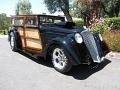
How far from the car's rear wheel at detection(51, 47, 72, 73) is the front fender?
16 cm

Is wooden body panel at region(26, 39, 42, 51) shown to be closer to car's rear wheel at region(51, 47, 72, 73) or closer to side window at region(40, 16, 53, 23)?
side window at region(40, 16, 53, 23)

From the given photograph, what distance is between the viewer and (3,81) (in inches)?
244

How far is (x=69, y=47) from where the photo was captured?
6445 mm

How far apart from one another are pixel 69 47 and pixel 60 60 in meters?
0.61

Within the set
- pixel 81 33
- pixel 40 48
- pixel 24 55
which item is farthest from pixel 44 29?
pixel 24 55

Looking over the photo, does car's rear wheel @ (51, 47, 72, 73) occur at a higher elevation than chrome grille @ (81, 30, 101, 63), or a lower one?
lower

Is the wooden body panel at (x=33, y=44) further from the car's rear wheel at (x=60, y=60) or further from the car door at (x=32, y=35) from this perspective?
the car's rear wheel at (x=60, y=60)

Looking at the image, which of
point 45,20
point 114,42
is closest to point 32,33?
point 45,20

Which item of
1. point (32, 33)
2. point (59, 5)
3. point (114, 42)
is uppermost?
point (59, 5)

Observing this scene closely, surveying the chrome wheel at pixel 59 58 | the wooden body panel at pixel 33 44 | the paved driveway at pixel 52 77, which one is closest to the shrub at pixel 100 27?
the paved driveway at pixel 52 77

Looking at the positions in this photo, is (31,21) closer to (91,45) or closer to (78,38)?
(78,38)

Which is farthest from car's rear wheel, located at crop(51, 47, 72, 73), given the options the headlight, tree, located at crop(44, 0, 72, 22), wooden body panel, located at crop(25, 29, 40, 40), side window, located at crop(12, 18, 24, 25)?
tree, located at crop(44, 0, 72, 22)

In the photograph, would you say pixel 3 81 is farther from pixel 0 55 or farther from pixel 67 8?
pixel 67 8

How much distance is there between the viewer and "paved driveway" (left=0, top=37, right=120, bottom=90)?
5789 millimetres
